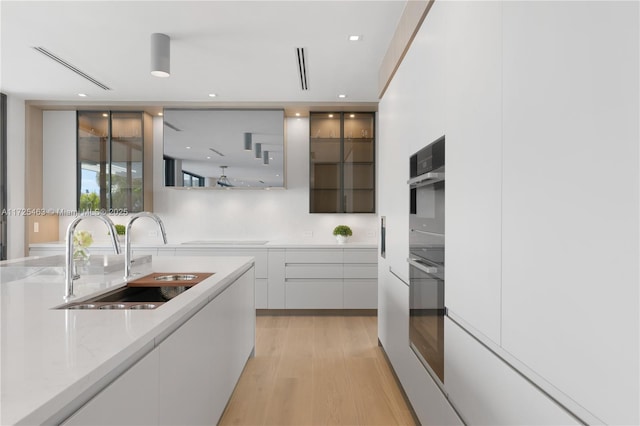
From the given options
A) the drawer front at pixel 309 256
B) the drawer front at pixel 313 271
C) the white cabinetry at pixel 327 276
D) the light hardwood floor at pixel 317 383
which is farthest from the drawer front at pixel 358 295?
the light hardwood floor at pixel 317 383

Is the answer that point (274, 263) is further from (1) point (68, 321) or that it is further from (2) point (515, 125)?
(2) point (515, 125)

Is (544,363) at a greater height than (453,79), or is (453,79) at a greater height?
(453,79)

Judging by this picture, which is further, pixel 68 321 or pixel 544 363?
pixel 68 321

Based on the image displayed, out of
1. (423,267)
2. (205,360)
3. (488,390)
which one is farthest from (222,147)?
(488,390)

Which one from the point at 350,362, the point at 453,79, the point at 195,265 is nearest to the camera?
the point at 453,79

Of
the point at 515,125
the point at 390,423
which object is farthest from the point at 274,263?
the point at 515,125

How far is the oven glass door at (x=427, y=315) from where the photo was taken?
161 cm

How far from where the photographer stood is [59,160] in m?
4.48

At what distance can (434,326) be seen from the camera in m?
1.68

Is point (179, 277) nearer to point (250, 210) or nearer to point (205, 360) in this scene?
point (205, 360)

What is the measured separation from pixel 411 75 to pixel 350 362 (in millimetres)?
2195

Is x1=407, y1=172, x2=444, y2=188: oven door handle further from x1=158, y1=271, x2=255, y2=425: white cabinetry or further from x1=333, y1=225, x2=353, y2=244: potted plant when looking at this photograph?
x1=333, y1=225, x2=353, y2=244: potted plant

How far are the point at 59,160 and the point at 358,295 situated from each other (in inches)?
161

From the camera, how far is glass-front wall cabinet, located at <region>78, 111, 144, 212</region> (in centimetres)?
433
